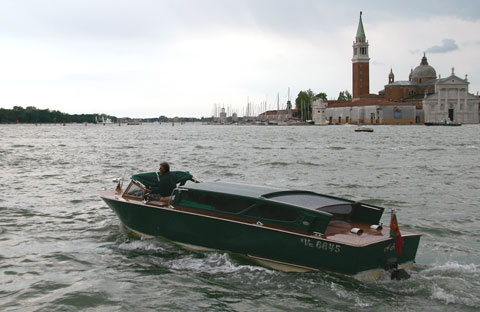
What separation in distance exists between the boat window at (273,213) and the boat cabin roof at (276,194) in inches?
8.2

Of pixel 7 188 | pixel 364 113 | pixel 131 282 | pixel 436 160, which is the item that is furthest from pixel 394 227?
pixel 364 113

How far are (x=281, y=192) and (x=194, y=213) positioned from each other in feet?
6.04

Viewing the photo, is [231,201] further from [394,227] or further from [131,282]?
[394,227]

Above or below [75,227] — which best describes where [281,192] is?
above

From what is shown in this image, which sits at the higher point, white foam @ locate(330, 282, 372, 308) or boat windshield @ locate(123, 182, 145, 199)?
boat windshield @ locate(123, 182, 145, 199)

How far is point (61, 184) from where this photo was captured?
81.9 ft

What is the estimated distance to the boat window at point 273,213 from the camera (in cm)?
992

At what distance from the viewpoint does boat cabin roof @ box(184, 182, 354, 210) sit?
34.4 feet

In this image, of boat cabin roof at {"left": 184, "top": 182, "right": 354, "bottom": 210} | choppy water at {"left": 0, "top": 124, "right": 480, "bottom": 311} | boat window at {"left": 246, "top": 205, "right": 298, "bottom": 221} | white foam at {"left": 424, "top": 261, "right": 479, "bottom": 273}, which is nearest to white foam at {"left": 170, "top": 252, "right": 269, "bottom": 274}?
choppy water at {"left": 0, "top": 124, "right": 480, "bottom": 311}

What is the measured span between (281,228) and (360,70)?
187093 mm

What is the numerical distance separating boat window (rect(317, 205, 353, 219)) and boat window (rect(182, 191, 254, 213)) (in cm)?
157

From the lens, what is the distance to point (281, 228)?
9914mm

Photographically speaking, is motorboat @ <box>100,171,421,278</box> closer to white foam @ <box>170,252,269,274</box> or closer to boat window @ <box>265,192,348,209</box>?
boat window @ <box>265,192,348,209</box>

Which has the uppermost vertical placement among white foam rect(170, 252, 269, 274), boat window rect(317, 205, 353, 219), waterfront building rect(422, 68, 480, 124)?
waterfront building rect(422, 68, 480, 124)
